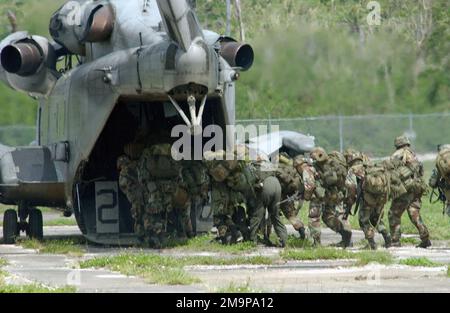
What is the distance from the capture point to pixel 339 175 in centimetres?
2284

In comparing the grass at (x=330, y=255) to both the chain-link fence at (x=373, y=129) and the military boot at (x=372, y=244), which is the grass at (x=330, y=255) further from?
the chain-link fence at (x=373, y=129)

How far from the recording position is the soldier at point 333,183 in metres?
22.7

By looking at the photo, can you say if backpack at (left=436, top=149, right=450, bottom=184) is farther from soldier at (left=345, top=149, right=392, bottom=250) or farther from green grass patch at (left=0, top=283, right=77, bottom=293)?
green grass patch at (left=0, top=283, right=77, bottom=293)

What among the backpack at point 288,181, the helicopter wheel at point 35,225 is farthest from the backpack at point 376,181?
the helicopter wheel at point 35,225

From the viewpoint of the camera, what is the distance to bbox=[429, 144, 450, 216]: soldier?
21766 millimetres

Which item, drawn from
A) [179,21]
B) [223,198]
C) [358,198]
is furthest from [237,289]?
[358,198]

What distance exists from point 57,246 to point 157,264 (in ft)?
15.6

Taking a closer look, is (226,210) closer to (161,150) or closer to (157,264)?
(161,150)

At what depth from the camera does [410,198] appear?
75.4 ft

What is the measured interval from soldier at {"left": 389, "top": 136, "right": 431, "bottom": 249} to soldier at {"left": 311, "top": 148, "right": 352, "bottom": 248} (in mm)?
846

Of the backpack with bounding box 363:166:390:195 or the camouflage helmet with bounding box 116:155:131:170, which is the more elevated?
the camouflage helmet with bounding box 116:155:131:170

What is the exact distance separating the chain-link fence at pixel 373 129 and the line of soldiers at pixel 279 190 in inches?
623

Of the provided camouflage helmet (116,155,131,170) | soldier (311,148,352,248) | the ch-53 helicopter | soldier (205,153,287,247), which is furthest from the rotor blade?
camouflage helmet (116,155,131,170)
